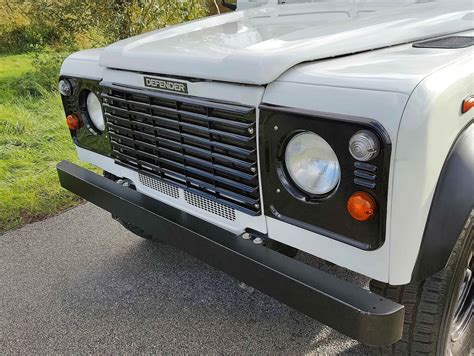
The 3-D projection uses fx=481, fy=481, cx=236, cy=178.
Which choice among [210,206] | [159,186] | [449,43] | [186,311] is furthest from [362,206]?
[186,311]

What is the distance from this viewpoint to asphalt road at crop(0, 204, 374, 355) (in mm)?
2426

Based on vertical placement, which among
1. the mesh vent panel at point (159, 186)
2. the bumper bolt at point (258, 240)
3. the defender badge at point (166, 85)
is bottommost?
the bumper bolt at point (258, 240)

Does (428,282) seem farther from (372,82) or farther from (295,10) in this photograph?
(295,10)

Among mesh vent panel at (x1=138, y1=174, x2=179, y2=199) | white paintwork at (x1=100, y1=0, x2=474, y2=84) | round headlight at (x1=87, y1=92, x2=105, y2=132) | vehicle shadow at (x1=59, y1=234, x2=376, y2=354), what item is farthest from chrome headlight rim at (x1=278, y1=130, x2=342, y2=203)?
round headlight at (x1=87, y1=92, x2=105, y2=132)

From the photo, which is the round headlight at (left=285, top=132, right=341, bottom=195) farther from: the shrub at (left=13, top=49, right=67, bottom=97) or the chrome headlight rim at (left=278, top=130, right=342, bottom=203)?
the shrub at (left=13, top=49, right=67, bottom=97)

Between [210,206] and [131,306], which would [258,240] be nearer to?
[210,206]

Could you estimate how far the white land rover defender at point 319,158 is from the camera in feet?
4.77

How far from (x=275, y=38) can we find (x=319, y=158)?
26.8 inches

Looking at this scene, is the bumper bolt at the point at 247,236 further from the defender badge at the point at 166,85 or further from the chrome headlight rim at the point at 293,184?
the defender badge at the point at 166,85

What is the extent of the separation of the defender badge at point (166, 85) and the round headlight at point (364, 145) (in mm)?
746

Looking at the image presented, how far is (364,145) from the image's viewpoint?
56.2 inches

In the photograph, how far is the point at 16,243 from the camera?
3518 mm

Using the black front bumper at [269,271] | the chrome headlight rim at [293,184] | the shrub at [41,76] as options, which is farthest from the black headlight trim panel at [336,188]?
the shrub at [41,76]

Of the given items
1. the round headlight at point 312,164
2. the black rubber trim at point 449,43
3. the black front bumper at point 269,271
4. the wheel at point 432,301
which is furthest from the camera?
the black rubber trim at point 449,43
